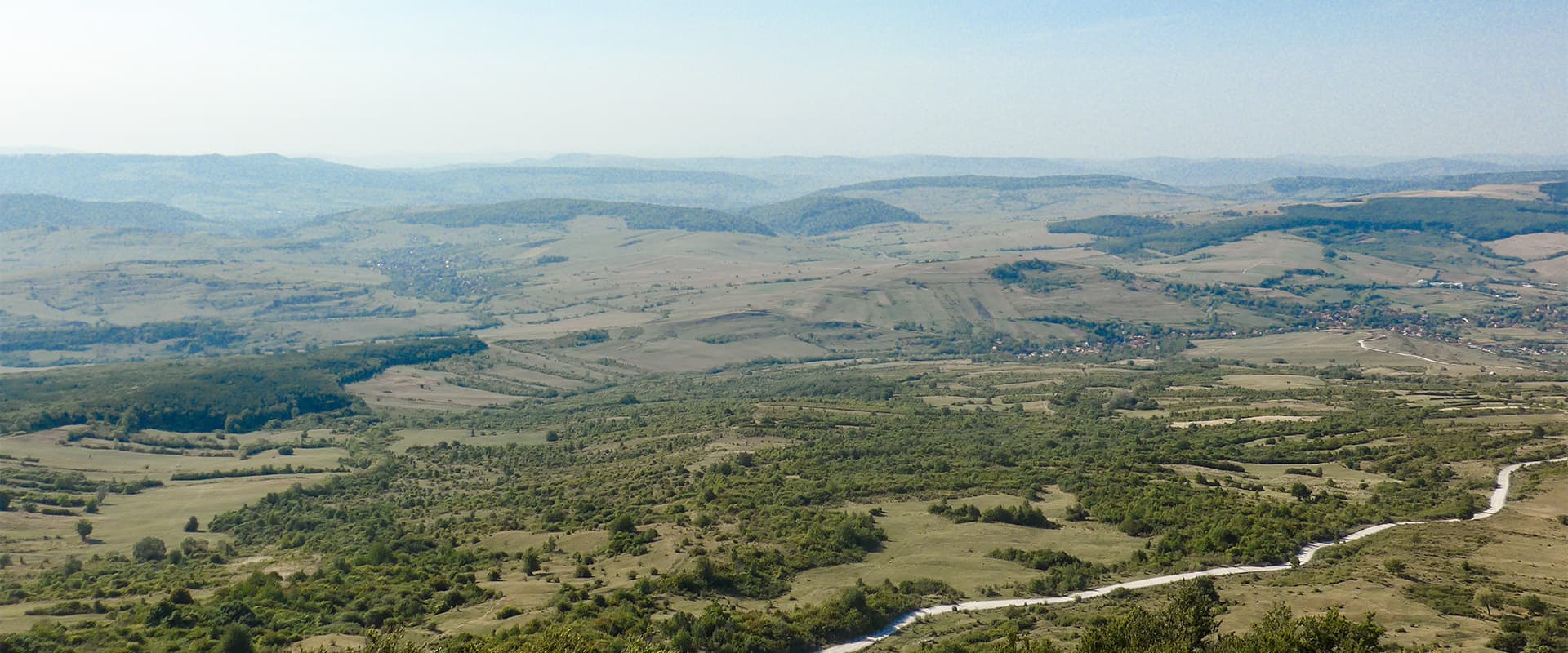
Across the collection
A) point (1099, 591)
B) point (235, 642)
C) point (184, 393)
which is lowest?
point (184, 393)

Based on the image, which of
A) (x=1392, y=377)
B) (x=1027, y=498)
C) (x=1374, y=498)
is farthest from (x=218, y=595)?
(x=1392, y=377)

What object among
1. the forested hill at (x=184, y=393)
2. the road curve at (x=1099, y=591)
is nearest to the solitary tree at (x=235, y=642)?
the road curve at (x=1099, y=591)

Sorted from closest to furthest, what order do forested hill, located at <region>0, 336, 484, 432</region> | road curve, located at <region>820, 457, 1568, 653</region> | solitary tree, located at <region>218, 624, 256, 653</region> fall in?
solitary tree, located at <region>218, 624, 256, 653</region>
road curve, located at <region>820, 457, 1568, 653</region>
forested hill, located at <region>0, 336, 484, 432</region>

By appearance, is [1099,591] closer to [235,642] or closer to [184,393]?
[235,642]

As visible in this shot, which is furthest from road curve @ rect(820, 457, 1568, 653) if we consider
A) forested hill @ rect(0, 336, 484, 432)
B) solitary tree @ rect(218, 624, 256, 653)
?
forested hill @ rect(0, 336, 484, 432)

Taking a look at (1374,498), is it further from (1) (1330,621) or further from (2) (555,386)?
(2) (555,386)

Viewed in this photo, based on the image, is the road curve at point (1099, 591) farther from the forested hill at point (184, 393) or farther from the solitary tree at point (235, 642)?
the forested hill at point (184, 393)

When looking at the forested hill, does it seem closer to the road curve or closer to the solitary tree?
the solitary tree

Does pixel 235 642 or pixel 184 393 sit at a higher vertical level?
pixel 235 642

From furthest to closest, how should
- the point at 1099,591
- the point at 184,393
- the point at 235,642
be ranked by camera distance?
the point at 184,393 < the point at 1099,591 < the point at 235,642

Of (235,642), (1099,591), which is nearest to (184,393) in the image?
(235,642)

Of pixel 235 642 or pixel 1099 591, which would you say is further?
pixel 1099 591
